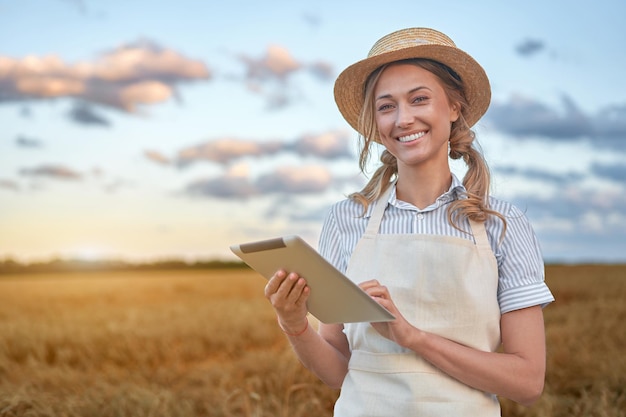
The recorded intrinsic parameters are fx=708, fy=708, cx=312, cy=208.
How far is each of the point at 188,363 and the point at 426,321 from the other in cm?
746

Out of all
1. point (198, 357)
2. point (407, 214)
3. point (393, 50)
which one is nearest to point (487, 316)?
point (407, 214)

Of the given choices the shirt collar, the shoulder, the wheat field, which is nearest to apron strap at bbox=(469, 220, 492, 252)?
the shirt collar

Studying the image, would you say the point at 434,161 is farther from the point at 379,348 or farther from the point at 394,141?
the point at 379,348

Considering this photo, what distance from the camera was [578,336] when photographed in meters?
8.38

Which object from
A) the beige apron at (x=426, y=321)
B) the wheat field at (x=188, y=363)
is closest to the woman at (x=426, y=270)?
the beige apron at (x=426, y=321)

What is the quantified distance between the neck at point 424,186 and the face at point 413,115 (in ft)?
0.11

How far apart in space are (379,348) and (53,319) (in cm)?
1056

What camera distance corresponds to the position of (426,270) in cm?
226

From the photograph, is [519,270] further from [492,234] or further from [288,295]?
[288,295]

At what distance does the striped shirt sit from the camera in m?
2.27

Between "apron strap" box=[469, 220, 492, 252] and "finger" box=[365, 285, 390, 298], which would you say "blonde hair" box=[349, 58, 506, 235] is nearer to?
"apron strap" box=[469, 220, 492, 252]

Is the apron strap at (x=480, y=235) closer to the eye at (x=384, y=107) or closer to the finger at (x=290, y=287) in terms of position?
the eye at (x=384, y=107)

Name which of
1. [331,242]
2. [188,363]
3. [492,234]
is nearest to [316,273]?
[331,242]

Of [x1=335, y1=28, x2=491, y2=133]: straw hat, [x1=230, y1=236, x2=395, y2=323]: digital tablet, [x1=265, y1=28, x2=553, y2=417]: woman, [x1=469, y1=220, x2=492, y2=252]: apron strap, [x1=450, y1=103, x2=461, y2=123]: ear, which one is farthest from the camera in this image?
[x1=450, y1=103, x2=461, y2=123]: ear
